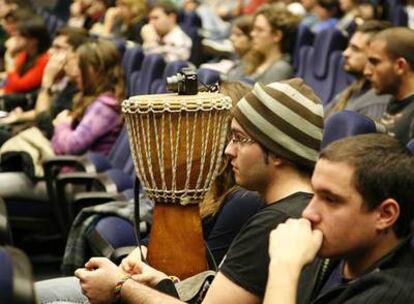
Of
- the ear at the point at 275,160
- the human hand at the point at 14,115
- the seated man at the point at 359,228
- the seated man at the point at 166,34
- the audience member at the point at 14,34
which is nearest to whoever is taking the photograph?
the seated man at the point at 359,228

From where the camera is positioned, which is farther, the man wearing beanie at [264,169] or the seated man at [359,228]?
the man wearing beanie at [264,169]

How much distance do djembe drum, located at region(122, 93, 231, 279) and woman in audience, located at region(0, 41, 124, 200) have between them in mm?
2118

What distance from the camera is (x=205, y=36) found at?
866 centimetres

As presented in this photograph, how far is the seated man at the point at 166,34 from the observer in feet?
24.5

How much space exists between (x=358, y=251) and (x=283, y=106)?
19.9 inches

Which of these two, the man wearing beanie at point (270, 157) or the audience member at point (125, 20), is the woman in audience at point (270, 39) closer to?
the audience member at point (125, 20)

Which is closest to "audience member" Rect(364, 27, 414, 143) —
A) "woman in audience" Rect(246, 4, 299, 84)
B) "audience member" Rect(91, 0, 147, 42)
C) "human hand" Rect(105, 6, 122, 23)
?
"woman in audience" Rect(246, 4, 299, 84)

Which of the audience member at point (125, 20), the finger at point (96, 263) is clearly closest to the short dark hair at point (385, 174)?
the finger at point (96, 263)

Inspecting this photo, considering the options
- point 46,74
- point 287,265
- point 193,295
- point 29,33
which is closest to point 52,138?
point 46,74

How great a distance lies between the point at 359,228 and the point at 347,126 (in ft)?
3.46

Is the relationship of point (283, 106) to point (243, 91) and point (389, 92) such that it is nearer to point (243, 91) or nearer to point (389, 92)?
point (243, 91)

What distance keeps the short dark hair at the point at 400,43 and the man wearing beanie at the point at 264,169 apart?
1835 mm

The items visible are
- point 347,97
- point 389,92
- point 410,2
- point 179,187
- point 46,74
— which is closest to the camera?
point 179,187

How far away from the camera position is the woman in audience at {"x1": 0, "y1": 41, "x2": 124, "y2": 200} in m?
4.62
